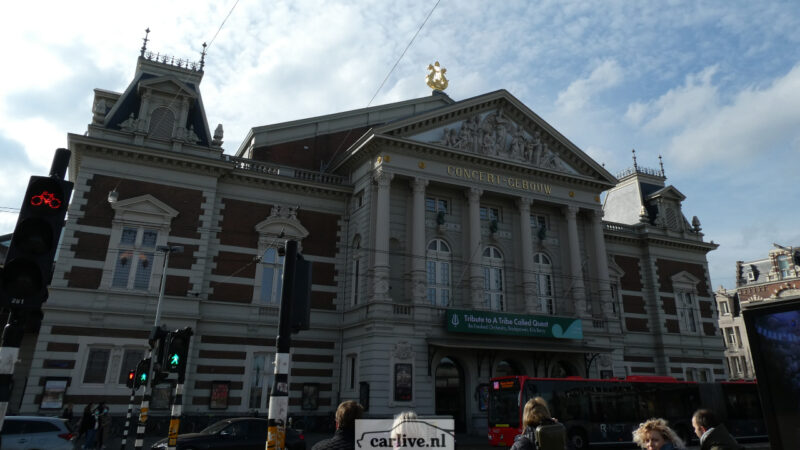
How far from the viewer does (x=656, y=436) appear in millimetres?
5602

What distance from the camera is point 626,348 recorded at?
37.9 metres

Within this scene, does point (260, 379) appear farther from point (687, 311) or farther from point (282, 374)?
point (687, 311)

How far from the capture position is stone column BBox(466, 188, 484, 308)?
2912 centimetres

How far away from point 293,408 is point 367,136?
49.7 feet

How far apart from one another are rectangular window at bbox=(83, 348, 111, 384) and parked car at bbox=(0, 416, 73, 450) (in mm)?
8382

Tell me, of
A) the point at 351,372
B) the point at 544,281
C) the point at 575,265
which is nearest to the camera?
the point at 351,372

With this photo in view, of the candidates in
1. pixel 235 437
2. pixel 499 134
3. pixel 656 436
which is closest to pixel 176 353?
pixel 235 437

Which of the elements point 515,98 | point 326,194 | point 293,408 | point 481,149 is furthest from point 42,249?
point 515,98

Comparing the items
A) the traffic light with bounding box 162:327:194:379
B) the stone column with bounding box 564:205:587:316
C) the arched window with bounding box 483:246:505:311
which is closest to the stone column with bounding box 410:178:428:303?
the arched window with bounding box 483:246:505:311

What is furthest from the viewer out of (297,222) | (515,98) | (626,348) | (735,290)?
(735,290)

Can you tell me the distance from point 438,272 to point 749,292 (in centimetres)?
6210

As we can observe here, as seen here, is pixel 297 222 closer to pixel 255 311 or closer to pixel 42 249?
pixel 255 311

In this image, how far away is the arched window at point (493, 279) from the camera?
1223 inches

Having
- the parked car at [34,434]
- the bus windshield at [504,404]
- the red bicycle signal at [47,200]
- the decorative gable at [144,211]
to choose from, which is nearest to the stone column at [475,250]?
the bus windshield at [504,404]
